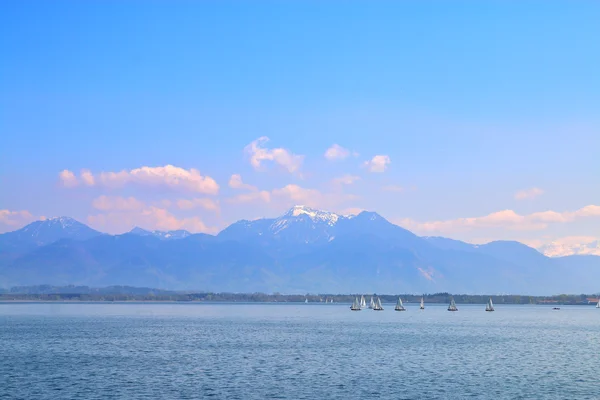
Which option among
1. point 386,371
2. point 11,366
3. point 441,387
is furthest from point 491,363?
point 11,366

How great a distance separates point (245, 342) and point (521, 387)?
6015cm

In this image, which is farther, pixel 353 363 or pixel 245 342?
pixel 245 342

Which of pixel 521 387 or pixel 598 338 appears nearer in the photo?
pixel 521 387

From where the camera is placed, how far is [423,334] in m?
151

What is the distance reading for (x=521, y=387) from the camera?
73.2 meters

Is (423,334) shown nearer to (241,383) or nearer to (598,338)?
(598,338)

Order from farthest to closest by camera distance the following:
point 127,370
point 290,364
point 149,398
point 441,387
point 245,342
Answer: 1. point 245,342
2. point 290,364
3. point 127,370
4. point 441,387
5. point 149,398

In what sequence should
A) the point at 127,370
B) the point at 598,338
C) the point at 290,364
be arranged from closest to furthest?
the point at 127,370
the point at 290,364
the point at 598,338

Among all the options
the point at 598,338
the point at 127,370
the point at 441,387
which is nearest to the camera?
the point at 441,387

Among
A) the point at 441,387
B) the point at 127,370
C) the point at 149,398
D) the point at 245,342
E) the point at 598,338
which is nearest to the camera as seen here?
the point at 149,398

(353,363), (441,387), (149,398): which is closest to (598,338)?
(353,363)

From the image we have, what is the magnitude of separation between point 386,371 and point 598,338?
78.0m

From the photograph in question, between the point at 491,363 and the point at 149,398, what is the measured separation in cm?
4631

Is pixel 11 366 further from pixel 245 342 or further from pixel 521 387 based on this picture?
pixel 521 387
